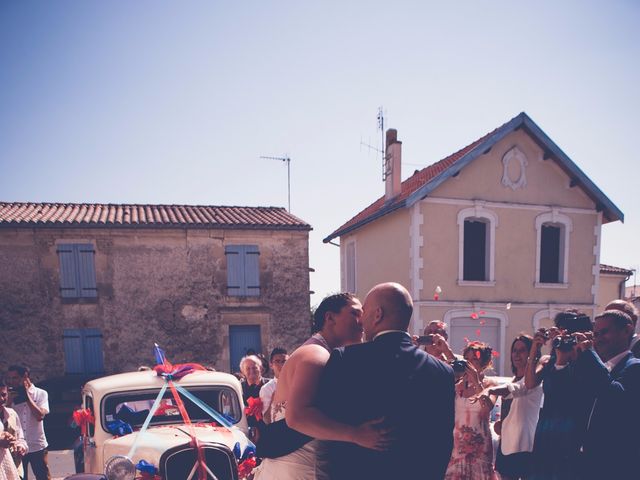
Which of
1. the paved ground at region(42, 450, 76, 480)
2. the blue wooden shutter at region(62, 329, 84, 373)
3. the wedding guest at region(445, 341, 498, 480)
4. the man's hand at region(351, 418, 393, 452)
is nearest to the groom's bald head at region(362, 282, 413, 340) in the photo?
the man's hand at region(351, 418, 393, 452)

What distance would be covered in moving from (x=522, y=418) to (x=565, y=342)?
1.14 m

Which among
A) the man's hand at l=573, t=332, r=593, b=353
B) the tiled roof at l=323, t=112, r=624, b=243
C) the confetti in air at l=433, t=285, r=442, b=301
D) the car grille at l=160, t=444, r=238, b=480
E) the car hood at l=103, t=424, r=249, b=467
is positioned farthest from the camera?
the tiled roof at l=323, t=112, r=624, b=243

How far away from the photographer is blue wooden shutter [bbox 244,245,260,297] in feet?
42.6

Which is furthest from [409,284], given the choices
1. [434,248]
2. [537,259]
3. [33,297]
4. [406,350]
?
[33,297]

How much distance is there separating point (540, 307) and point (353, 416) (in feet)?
37.6

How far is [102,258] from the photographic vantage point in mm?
12172

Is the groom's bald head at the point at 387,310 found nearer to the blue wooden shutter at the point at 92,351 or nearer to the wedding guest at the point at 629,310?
the wedding guest at the point at 629,310

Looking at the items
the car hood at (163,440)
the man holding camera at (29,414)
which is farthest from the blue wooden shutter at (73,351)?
the car hood at (163,440)

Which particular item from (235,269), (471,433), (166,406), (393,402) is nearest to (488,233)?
(235,269)

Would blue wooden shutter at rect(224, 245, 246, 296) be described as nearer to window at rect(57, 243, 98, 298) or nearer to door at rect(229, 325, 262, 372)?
door at rect(229, 325, 262, 372)

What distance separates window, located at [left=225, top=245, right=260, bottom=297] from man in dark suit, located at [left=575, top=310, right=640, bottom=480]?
11164 mm

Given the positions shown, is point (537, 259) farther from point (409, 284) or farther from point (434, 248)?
point (409, 284)

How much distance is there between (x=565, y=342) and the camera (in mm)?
2865

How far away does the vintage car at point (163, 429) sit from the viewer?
10.4 ft
